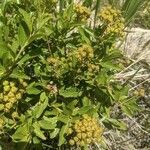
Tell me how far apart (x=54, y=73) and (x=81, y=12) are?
395 millimetres

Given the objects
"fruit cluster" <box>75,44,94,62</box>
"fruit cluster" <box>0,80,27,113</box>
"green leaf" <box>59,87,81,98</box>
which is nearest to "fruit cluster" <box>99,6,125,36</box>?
"fruit cluster" <box>75,44,94,62</box>

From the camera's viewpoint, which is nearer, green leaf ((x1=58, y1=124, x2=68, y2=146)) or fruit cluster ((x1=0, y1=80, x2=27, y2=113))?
fruit cluster ((x1=0, y1=80, x2=27, y2=113))

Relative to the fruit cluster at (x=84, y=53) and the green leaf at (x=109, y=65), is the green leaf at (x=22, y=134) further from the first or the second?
the green leaf at (x=109, y=65)

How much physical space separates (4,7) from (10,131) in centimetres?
78

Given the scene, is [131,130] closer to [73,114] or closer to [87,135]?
[73,114]

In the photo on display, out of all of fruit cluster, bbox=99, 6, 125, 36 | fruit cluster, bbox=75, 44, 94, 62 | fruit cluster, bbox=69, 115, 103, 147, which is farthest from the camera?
fruit cluster, bbox=99, 6, 125, 36

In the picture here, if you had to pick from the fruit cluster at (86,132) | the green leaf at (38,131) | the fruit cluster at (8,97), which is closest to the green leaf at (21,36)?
the fruit cluster at (8,97)

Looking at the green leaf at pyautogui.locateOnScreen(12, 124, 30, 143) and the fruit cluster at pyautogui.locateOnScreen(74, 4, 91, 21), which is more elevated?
the fruit cluster at pyautogui.locateOnScreen(74, 4, 91, 21)

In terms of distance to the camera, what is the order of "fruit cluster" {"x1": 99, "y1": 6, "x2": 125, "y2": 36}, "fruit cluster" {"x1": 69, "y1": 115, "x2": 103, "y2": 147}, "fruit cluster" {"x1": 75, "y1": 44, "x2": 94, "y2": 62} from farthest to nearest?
"fruit cluster" {"x1": 99, "y1": 6, "x2": 125, "y2": 36} < "fruit cluster" {"x1": 75, "y1": 44, "x2": 94, "y2": 62} < "fruit cluster" {"x1": 69, "y1": 115, "x2": 103, "y2": 147}

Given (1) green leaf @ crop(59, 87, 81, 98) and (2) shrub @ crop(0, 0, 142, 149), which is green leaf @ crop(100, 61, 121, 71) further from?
(1) green leaf @ crop(59, 87, 81, 98)

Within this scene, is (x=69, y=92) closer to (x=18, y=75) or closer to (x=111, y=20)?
(x=18, y=75)

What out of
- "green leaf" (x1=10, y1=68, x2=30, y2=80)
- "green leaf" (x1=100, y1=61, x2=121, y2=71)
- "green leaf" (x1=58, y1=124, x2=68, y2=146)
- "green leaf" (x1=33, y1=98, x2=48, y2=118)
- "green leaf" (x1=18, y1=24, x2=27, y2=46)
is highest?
"green leaf" (x1=18, y1=24, x2=27, y2=46)

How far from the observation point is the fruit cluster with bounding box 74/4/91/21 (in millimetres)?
2717

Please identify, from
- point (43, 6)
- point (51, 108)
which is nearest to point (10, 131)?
point (51, 108)
